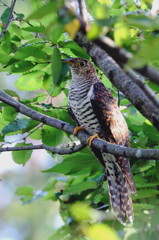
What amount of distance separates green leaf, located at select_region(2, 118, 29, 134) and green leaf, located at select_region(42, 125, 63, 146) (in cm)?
24

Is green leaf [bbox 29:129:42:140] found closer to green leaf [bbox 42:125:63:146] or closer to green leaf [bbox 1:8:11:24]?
green leaf [bbox 42:125:63:146]

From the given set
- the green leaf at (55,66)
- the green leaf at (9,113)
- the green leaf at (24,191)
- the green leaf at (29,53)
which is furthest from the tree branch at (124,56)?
the green leaf at (24,191)

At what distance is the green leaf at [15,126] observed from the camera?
2629 mm

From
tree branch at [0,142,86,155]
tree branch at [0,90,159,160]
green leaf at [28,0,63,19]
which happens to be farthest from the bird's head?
green leaf at [28,0,63,19]

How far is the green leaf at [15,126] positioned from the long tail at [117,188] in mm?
850

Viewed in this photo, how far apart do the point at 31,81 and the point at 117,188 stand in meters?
1.07

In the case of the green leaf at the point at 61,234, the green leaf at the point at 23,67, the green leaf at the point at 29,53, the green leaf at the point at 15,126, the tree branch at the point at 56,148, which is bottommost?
the green leaf at the point at 61,234

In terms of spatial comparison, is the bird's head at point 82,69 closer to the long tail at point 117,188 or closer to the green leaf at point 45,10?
the long tail at point 117,188

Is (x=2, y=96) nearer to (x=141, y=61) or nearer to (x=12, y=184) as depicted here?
(x=141, y=61)

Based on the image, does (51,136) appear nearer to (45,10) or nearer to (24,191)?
(24,191)

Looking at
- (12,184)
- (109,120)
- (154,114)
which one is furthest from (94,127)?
(12,184)

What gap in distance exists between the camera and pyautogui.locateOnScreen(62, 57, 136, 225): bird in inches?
126

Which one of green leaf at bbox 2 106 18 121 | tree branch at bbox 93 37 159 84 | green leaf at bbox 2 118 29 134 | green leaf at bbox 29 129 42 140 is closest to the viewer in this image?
tree branch at bbox 93 37 159 84

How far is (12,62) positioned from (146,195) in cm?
116
